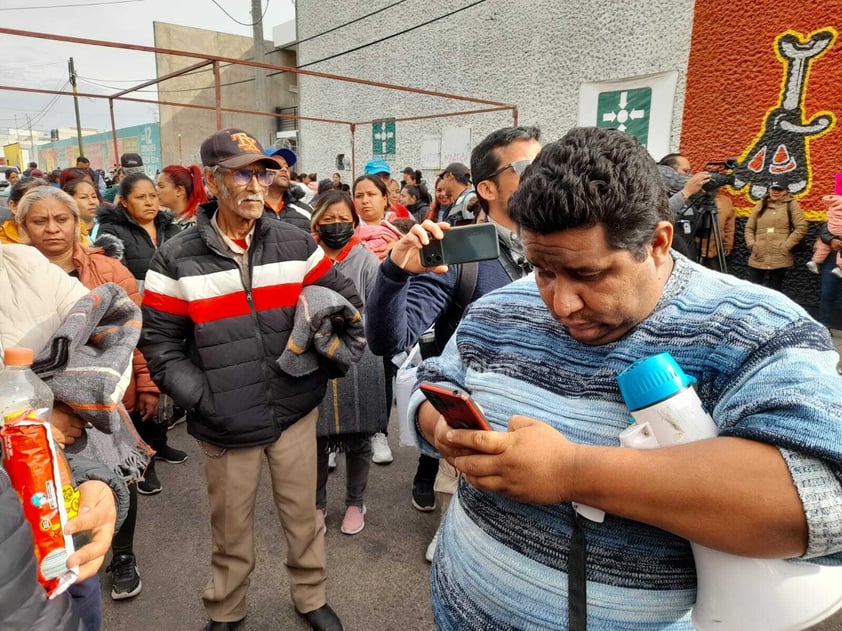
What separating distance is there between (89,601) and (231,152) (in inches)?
64.4

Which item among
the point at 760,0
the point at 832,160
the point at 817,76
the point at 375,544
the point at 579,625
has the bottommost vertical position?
the point at 375,544

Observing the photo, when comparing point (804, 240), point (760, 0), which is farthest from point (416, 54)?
point (804, 240)

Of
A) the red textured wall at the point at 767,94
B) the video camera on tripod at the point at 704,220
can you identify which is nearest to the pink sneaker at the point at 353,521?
the video camera on tripod at the point at 704,220

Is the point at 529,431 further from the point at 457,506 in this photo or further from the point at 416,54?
the point at 416,54

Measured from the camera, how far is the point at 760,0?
22.2 ft

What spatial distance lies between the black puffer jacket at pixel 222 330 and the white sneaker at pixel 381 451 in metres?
1.70

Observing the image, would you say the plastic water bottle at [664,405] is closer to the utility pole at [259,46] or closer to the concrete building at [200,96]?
the utility pole at [259,46]

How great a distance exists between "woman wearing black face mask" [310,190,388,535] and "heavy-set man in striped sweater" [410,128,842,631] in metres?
1.65

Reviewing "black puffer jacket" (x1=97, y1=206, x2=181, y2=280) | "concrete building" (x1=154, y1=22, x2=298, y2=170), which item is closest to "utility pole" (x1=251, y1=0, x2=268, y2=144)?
"concrete building" (x1=154, y1=22, x2=298, y2=170)

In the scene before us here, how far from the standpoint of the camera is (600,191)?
884mm

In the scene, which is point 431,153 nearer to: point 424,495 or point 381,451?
point 381,451

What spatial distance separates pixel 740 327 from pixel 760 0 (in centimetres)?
810

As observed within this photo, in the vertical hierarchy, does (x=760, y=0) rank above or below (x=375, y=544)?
above

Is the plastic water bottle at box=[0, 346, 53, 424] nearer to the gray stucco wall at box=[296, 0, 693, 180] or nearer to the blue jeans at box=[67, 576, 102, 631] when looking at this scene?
the blue jeans at box=[67, 576, 102, 631]
